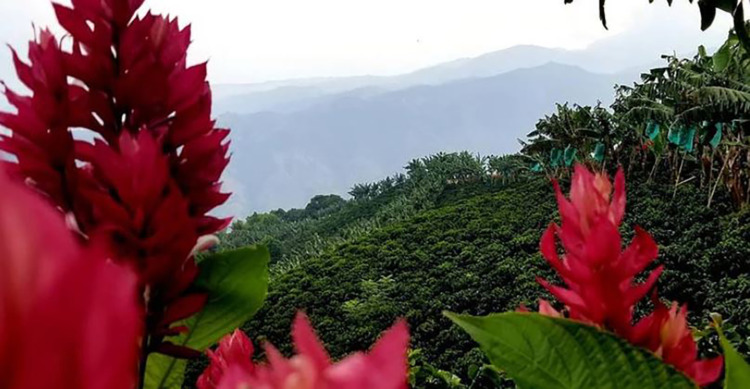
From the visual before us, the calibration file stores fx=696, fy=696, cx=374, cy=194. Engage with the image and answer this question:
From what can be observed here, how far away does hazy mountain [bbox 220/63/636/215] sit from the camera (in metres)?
56.7

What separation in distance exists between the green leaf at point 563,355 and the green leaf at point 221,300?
0.11 m

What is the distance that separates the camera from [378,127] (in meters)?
63.0

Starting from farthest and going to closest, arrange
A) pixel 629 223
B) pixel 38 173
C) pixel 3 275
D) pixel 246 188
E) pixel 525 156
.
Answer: pixel 246 188
pixel 525 156
pixel 629 223
pixel 38 173
pixel 3 275

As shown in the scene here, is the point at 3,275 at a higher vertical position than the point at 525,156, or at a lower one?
higher

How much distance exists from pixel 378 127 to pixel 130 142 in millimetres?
62976

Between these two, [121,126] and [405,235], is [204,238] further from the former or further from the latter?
[405,235]

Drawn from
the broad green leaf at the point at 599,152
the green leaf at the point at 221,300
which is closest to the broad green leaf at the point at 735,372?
the green leaf at the point at 221,300

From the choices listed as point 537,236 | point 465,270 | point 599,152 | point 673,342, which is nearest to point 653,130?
point 599,152

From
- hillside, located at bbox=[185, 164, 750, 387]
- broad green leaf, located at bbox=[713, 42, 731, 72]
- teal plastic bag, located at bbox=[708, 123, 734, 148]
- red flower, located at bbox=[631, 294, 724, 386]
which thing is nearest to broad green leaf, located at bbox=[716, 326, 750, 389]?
red flower, located at bbox=[631, 294, 724, 386]

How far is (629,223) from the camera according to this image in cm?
646

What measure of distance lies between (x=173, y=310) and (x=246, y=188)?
5428 centimetres

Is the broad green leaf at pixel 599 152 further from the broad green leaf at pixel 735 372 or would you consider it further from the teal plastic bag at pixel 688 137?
the broad green leaf at pixel 735 372

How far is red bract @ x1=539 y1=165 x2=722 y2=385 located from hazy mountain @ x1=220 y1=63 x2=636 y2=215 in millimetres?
54240

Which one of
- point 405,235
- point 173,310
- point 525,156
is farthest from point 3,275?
point 525,156
